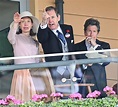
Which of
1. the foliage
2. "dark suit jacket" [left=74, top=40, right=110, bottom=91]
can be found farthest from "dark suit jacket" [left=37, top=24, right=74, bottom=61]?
the foliage

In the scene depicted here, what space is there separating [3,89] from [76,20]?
2.08m

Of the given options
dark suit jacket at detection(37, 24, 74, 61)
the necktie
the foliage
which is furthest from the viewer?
the necktie

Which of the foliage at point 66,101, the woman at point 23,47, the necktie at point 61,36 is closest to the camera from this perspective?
the foliage at point 66,101

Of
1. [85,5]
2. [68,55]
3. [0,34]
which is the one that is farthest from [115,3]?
[68,55]

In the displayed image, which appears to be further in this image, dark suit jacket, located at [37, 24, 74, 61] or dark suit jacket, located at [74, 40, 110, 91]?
dark suit jacket, located at [37, 24, 74, 61]

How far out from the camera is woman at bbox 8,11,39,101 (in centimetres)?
474

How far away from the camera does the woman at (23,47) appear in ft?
15.5

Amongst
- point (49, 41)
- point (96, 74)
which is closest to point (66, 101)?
point (96, 74)

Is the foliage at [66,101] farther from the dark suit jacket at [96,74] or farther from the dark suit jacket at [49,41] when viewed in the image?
the dark suit jacket at [49,41]

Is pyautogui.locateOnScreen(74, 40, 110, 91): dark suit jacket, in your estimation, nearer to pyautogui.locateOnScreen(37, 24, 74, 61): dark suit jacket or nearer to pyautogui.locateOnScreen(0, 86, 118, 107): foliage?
pyautogui.locateOnScreen(0, 86, 118, 107): foliage

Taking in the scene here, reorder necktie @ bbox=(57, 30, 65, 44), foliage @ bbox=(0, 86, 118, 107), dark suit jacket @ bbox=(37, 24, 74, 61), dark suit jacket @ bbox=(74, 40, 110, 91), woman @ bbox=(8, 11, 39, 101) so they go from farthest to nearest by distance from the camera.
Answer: necktie @ bbox=(57, 30, 65, 44)
dark suit jacket @ bbox=(37, 24, 74, 61)
dark suit jacket @ bbox=(74, 40, 110, 91)
woman @ bbox=(8, 11, 39, 101)
foliage @ bbox=(0, 86, 118, 107)

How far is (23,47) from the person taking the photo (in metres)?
5.02

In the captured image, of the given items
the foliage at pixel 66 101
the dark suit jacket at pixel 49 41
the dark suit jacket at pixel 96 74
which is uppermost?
the dark suit jacket at pixel 49 41

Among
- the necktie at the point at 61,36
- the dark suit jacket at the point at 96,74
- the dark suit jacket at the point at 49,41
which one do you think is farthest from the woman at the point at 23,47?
the dark suit jacket at the point at 96,74
